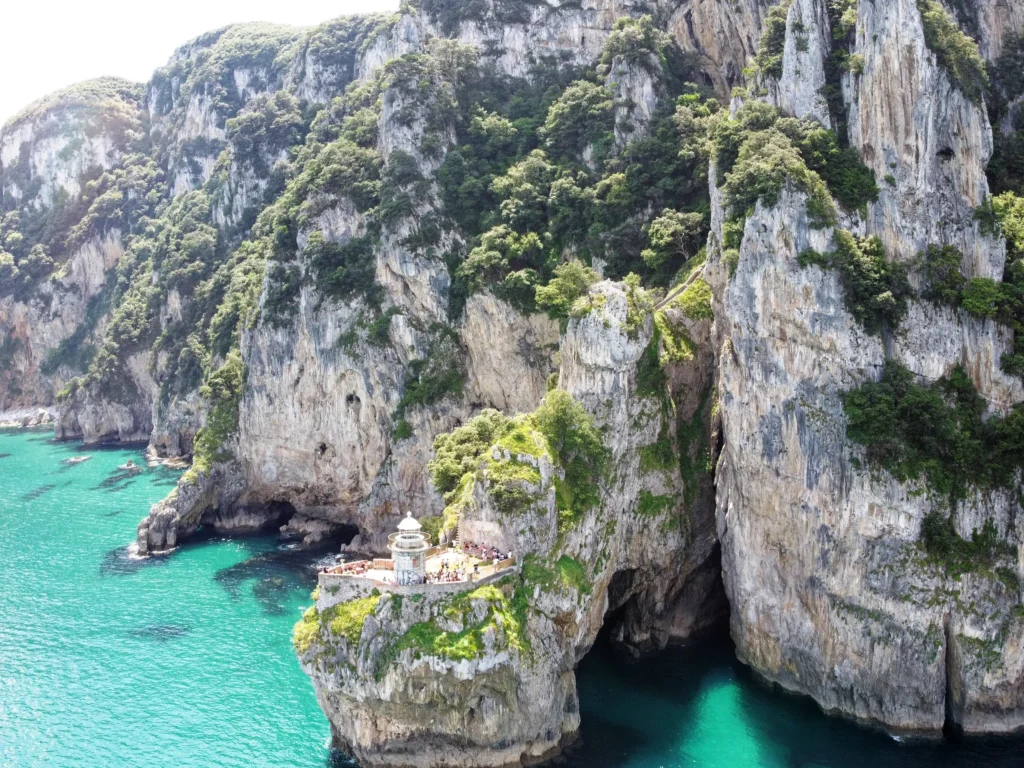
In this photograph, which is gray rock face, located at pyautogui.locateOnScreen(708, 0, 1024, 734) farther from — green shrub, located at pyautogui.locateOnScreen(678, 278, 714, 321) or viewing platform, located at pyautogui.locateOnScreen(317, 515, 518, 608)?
viewing platform, located at pyautogui.locateOnScreen(317, 515, 518, 608)

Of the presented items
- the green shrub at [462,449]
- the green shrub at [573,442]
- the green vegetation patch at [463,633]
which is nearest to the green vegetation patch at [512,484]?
→ the green shrub at [573,442]

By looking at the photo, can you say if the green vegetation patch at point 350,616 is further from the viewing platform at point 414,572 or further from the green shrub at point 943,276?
the green shrub at point 943,276

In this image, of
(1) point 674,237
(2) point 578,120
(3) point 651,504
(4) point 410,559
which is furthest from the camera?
(2) point 578,120

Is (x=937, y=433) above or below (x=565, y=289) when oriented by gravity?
below

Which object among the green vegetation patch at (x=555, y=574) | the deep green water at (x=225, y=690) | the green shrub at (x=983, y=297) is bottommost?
the deep green water at (x=225, y=690)

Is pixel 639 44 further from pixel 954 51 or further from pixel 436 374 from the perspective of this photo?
pixel 436 374

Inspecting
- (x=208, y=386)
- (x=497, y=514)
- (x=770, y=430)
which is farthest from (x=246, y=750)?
(x=208, y=386)

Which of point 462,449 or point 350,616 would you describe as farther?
point 462,449

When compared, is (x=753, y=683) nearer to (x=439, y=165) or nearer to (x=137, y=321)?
(x=439, y=165)

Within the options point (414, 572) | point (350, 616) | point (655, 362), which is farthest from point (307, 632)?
point (655, 362)
